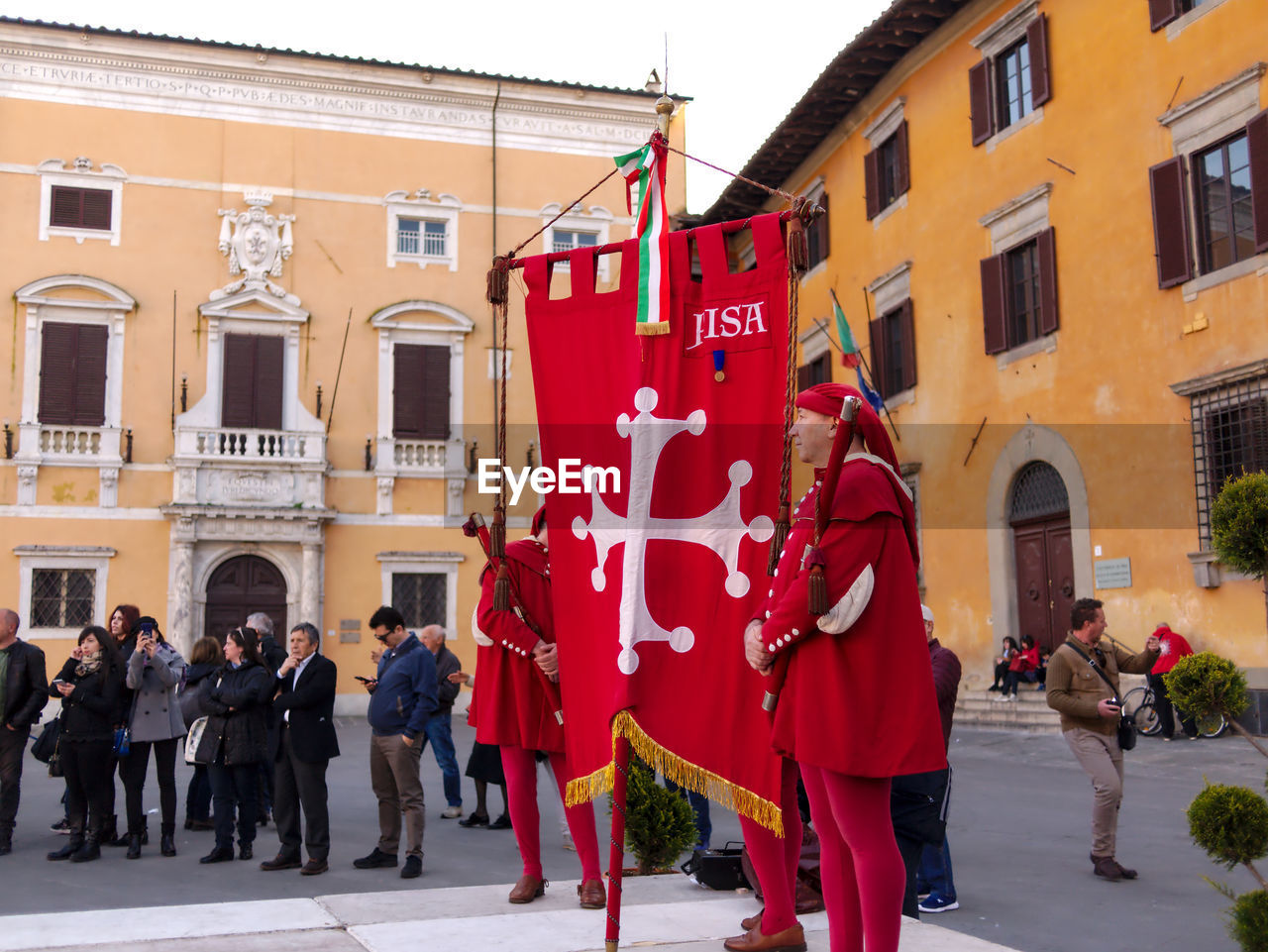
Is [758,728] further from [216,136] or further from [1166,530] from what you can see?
[216,136]

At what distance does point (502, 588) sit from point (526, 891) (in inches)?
56.0

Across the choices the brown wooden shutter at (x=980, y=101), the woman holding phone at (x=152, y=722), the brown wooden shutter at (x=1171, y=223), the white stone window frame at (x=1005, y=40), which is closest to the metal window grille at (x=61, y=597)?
the woman holding phone at (x=152, y=722)

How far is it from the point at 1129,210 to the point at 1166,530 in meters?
4.02

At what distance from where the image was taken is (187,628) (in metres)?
22.2

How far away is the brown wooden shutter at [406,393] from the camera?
24.0 metres

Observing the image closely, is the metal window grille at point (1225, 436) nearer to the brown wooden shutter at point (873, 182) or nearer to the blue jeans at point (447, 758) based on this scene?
the blue jeans at point (447, 758)

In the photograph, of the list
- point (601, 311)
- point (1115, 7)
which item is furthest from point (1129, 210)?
point (601, 311)

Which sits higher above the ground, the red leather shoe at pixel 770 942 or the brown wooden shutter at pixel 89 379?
the brown wooden shutter at pixel 89 379

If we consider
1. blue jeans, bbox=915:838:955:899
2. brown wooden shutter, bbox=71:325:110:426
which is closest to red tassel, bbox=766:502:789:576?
blue jeans, bbox=915:838:955:899

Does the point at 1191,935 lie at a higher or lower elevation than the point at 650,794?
lower

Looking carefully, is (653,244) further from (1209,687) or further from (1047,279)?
(1047,279)

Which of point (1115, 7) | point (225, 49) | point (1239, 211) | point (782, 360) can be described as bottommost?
point (782, 360)

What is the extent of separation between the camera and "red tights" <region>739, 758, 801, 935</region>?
14.8 feet

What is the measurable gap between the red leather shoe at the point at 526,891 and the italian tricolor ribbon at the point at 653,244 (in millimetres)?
2576
